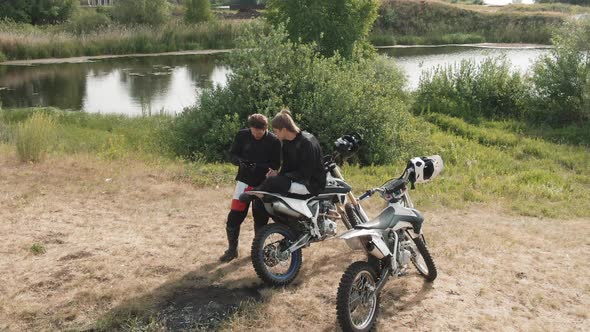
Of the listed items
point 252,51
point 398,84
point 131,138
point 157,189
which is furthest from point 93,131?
point 398,84

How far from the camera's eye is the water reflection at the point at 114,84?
20422 mm

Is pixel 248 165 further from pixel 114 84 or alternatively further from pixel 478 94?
pixel 114 84

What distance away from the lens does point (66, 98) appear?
2170 cm

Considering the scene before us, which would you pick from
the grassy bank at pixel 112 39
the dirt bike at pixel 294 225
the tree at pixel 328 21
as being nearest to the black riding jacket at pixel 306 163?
the dirt bike at pixel 294 225

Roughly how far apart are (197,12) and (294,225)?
38.3 meters

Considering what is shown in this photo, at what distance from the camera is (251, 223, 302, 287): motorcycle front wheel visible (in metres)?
4.98

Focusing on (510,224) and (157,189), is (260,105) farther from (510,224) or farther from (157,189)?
(510,224)

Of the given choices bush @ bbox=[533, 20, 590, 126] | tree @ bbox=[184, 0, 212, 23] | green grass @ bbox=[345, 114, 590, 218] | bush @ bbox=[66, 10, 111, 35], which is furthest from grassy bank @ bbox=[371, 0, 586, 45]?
green grass @ bbox=[345, 114, 590, 218]

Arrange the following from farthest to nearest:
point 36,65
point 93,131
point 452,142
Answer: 1. point 36,65
2. point 93,131
3. point 452,142

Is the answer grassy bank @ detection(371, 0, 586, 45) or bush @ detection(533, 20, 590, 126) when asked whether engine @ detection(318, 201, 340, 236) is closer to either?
bush @ detection(533, 20, 590, 126)

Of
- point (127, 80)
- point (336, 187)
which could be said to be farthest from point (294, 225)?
point (127, 80)

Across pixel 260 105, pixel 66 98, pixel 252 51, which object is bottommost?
Result: pixel 66 98

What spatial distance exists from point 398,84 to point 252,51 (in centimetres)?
563

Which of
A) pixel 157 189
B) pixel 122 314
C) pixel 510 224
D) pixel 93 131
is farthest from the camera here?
pixel 93 131
